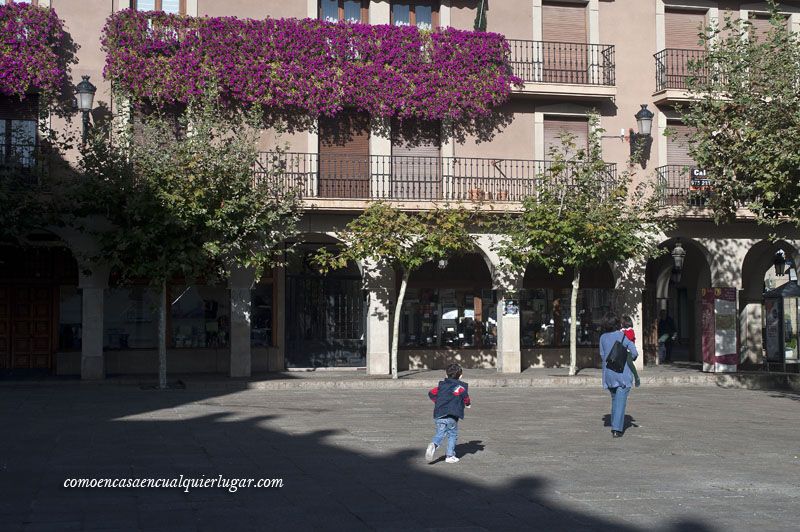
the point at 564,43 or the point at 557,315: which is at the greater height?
the point at 564,43

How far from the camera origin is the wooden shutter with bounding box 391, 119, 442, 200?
2461cm

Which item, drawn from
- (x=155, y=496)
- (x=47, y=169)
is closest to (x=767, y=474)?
(x=155, y=496)

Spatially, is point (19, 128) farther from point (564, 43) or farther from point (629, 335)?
point (629, 335)

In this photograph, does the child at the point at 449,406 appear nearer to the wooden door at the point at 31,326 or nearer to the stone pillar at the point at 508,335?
the stone pillar at the point at 508,335

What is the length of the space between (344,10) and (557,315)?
10150 mm

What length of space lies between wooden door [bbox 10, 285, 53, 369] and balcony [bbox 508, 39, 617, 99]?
1332cm

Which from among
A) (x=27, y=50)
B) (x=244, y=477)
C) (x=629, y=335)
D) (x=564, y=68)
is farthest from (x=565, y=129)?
(x=244, y=477)

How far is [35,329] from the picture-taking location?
81.8 feet

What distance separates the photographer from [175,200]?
19.8m

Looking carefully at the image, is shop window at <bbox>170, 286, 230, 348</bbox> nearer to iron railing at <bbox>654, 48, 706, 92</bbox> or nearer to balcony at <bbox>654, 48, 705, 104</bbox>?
balcony at <bbox>654, 48, 705, 104</bbox>

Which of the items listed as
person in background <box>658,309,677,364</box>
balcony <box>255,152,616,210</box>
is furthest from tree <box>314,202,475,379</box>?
person in background <box>658,309,677,364</box>

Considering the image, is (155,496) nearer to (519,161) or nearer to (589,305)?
(519,161)

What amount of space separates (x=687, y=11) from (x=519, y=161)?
252 inches

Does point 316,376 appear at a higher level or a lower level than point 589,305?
lower
